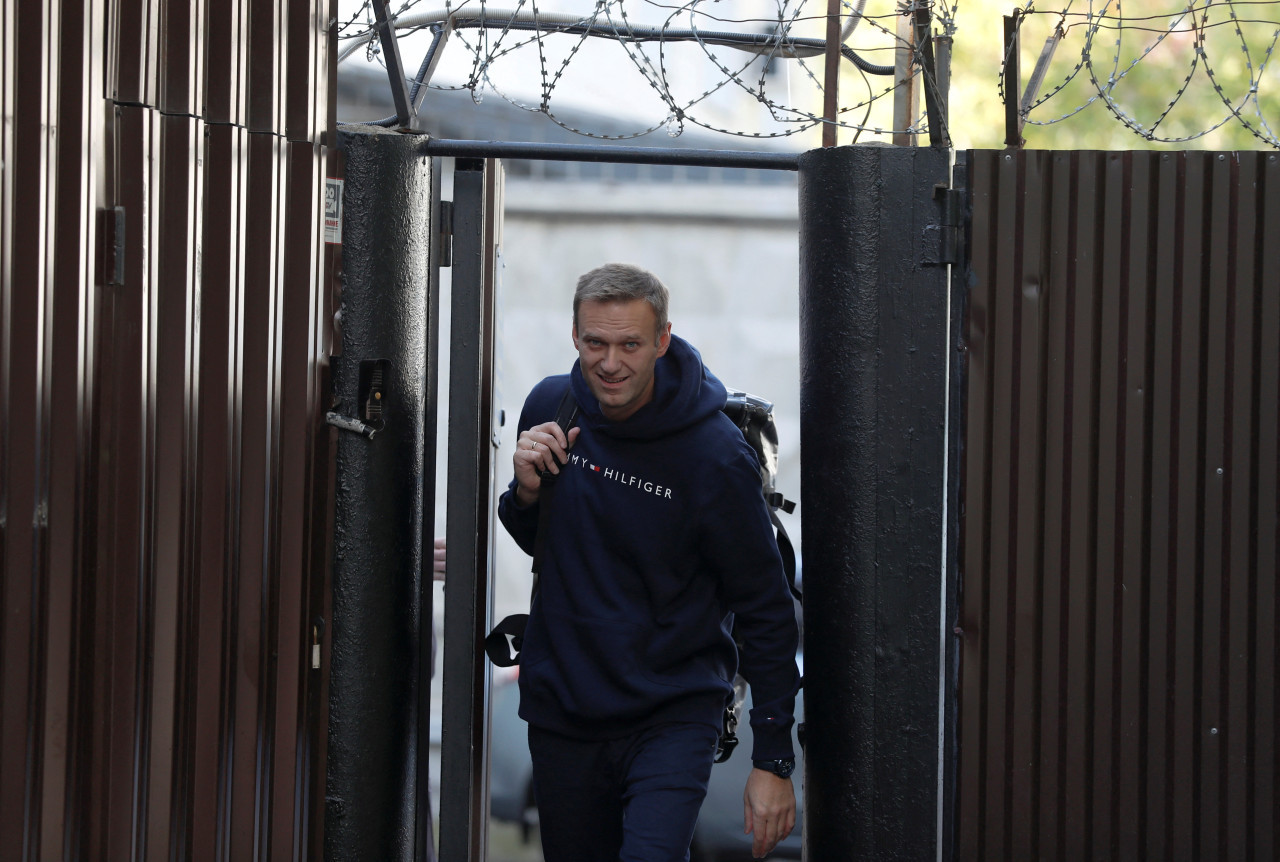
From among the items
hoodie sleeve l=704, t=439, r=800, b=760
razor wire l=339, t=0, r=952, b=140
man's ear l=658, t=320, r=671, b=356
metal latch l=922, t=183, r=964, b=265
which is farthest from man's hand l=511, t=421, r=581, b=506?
metal latch l=922, t=183, r=964, b=265

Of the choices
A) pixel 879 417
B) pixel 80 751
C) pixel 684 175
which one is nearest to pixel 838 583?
pixel 879 417

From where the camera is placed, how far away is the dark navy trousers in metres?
3.26

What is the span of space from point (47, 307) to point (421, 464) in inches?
49.7

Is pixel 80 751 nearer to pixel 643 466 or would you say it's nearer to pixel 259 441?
pixel 259 441

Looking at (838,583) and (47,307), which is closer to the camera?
(47,307)

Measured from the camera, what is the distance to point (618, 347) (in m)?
3.44

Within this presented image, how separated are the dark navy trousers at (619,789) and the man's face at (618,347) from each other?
99 cm

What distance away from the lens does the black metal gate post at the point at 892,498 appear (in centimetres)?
330

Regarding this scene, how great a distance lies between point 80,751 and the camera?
278 cm

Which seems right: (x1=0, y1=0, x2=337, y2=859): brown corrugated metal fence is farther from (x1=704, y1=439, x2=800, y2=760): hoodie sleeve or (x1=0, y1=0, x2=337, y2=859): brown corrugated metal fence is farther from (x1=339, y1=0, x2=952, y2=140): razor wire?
(x1=704, y1=439, x2=800, y2=760): hoodie sleeve

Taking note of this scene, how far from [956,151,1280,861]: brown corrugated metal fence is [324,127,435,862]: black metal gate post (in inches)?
65.3

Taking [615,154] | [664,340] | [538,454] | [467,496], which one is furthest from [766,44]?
[467,496]

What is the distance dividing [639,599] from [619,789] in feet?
1.83

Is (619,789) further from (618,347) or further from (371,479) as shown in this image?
(618,347)
